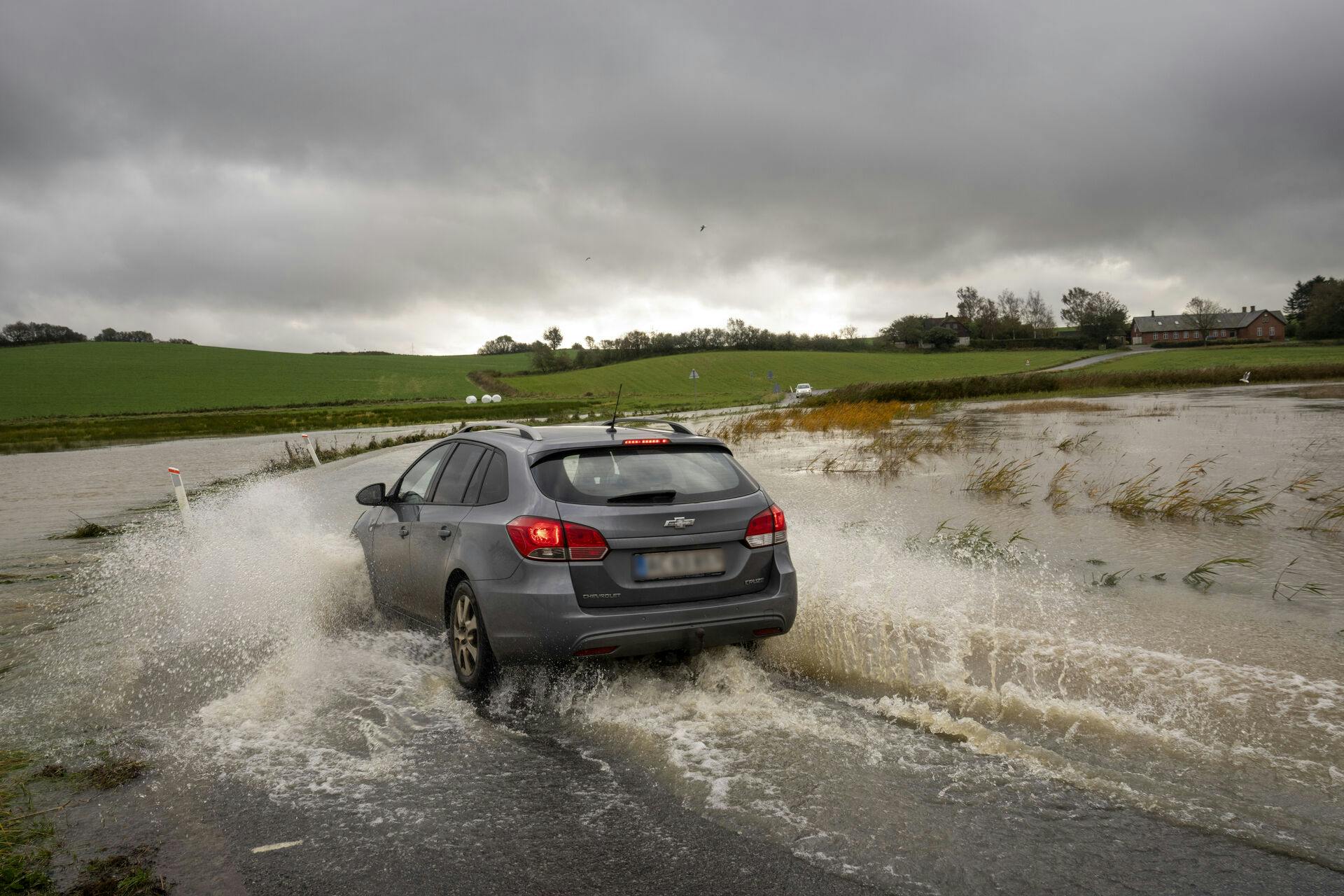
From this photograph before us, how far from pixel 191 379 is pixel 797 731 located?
10160 centimetres

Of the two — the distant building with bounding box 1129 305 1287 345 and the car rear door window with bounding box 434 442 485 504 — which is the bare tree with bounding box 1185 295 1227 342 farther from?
the car rear door window with bounding box 434 442 485 504

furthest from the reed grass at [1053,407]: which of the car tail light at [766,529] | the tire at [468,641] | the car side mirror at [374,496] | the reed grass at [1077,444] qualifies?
the tire at [468,641]

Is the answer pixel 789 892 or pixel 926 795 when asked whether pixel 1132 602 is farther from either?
pixel 789 892

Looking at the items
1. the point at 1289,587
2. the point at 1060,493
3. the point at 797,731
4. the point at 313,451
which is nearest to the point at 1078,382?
the point at 313,451

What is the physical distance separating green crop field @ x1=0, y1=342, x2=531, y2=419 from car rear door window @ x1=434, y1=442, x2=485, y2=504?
77.6m

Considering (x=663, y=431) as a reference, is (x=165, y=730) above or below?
below

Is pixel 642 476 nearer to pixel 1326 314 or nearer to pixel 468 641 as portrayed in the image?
pixel 468 641

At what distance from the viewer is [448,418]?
186 ft

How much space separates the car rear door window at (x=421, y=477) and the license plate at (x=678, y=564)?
2.12 meters

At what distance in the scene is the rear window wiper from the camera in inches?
202

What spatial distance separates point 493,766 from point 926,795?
1.99 m

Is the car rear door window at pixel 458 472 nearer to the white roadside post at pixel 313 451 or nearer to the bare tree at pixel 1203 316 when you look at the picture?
the white roadside post at pixel 313 451

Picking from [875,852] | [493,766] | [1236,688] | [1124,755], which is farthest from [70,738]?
[1236,688]

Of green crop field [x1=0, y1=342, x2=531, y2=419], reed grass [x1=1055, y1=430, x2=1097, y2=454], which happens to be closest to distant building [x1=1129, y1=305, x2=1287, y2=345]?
green crop field [x1=0, y1=342, x2=531, y2=419]
